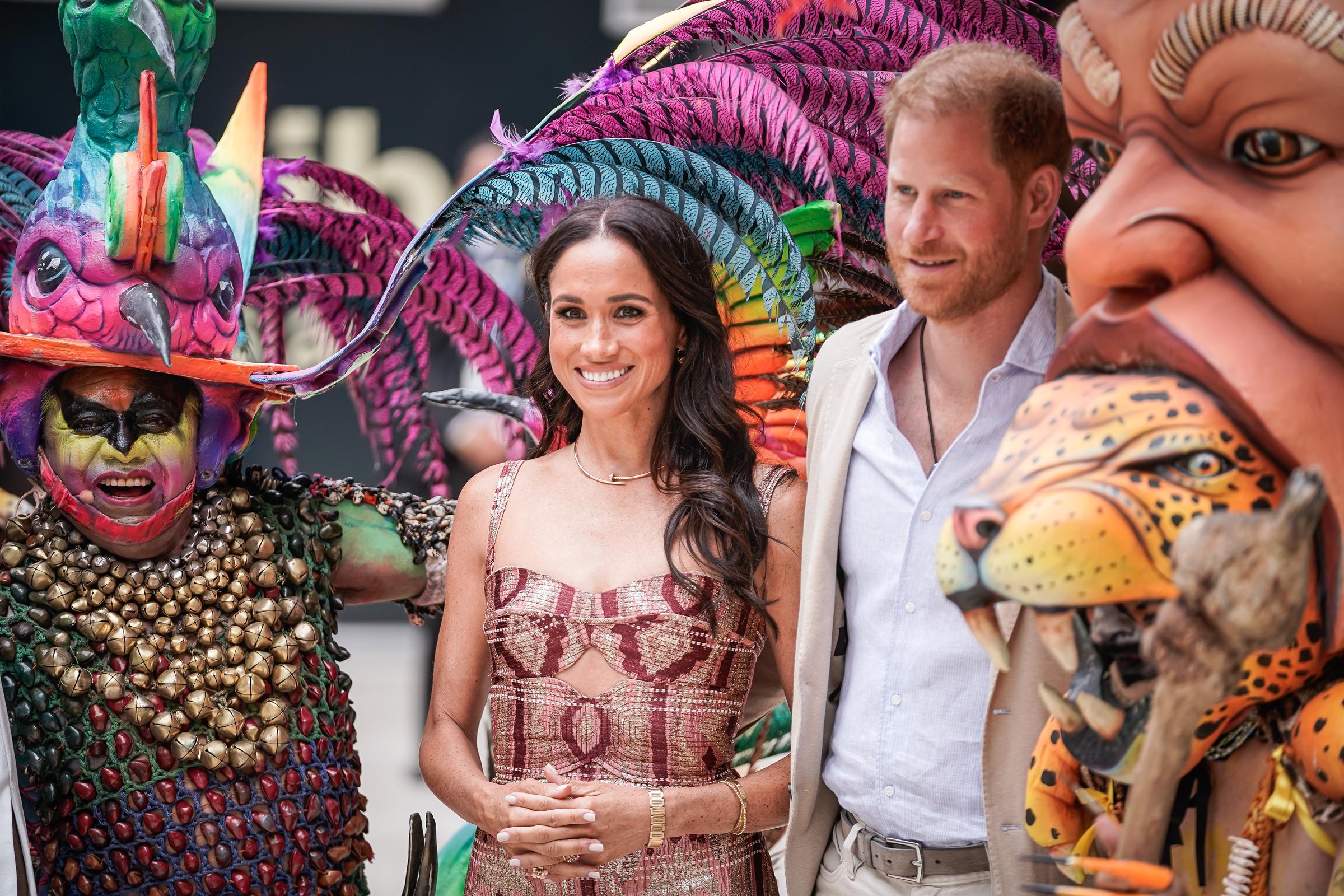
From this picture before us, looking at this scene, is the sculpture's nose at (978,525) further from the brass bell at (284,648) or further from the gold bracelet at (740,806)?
the brass bell at (284,648)

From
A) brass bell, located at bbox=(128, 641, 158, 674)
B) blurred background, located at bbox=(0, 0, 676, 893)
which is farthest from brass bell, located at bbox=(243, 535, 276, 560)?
blurred background, located at bbox=(0, 0, 676, 893)

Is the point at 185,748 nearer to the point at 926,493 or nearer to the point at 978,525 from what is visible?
the point at 926,493

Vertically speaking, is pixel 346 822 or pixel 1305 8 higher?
pixel 1305 8

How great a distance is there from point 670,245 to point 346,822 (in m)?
1.09

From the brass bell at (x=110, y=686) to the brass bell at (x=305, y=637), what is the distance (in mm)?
271

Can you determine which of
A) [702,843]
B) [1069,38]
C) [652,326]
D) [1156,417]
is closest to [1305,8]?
[1069,38]

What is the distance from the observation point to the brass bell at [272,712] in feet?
7.17

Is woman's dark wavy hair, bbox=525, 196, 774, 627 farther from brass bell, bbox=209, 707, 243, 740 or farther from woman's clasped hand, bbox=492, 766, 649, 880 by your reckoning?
brass bell, bbox=209, 707, 243, 740

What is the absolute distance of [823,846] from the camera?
1.92 meters

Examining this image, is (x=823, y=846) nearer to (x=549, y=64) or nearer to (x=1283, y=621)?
(x=1283, y=621)

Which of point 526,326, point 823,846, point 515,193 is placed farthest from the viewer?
point 526,326

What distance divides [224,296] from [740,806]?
3.86ft

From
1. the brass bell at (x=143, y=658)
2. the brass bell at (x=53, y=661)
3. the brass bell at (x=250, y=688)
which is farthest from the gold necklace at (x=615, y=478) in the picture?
the brass bell at (x=53, y=661)

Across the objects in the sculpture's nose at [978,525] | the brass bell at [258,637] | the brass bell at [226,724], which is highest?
the sculpture's nose at [978,525]
